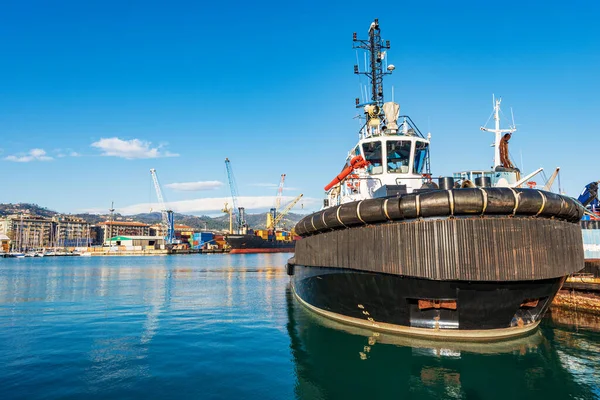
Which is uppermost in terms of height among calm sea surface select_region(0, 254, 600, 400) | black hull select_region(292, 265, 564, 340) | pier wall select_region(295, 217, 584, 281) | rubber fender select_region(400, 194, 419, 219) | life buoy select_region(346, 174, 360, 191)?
life buoy select_region(346, 174, 360, 191)

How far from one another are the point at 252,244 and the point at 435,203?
5317 inches

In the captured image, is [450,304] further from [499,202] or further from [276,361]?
[276,361]

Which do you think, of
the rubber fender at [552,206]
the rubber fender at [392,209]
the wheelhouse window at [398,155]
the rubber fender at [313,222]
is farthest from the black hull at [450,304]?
the wheelhouse window at [398,155]

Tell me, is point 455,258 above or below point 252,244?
above

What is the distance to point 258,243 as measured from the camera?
5684 inches

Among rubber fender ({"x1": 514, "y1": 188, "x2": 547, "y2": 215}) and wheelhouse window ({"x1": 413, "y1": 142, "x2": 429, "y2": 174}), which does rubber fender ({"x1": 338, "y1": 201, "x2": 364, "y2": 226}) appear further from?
wheelhouse window ({"x1": 413, "y1": 142, "x2": 429, "y2": 174})

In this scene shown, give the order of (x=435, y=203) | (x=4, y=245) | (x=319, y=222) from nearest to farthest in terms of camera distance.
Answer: (x=435, y=203) < (x=319, y=222) < (x=4, y=245)

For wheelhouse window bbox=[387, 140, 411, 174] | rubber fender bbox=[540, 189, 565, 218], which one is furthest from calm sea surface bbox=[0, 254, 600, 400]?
wheelhouse window bbox=[387, 140, 411, 174]

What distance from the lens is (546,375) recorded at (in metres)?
9.30

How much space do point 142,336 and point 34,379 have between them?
15.9 feet

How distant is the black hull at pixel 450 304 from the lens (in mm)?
10445

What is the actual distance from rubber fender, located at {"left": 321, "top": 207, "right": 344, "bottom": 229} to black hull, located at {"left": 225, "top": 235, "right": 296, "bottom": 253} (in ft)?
423

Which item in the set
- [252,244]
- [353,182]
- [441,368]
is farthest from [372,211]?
[252,244]

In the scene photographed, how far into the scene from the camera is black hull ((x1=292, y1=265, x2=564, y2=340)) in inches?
411
